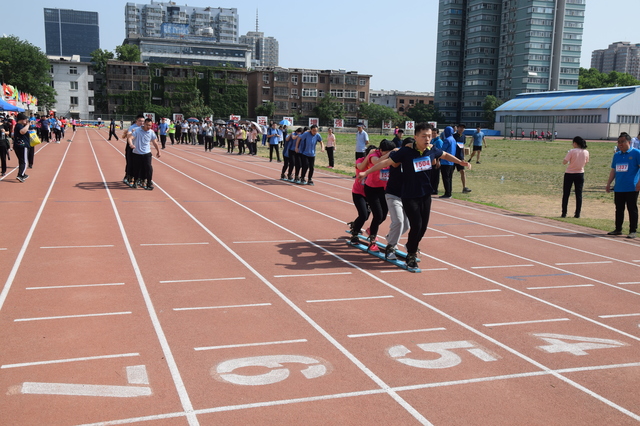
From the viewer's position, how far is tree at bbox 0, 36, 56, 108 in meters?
A: 82.1

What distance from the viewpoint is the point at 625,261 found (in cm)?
902

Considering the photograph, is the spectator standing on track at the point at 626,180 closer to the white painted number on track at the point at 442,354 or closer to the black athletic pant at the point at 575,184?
the black athletic pant at the point at 575,184

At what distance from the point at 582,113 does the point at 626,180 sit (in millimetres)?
80531

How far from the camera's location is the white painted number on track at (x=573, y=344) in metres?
5.29

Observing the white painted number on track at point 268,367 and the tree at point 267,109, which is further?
the tree at point 267,109

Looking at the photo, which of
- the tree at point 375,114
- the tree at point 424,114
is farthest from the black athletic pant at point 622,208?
the tree at point 424,114

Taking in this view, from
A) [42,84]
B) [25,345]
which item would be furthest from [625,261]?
[42,84]

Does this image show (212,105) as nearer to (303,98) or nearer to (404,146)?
(303,98)

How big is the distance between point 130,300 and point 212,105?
97748 mm

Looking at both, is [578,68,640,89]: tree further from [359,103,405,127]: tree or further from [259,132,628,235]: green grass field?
[259,132,628,235]: green grass field

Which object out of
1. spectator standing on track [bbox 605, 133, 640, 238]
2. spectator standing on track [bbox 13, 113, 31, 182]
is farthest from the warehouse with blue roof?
spectator standing on track [bbox 13, 113, 31, 182]

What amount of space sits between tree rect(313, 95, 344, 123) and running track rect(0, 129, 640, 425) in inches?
3523

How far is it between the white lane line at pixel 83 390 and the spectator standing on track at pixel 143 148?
38.0ft

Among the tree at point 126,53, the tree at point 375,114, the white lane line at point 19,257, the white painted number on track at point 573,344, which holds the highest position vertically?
the tree at point 126,53
